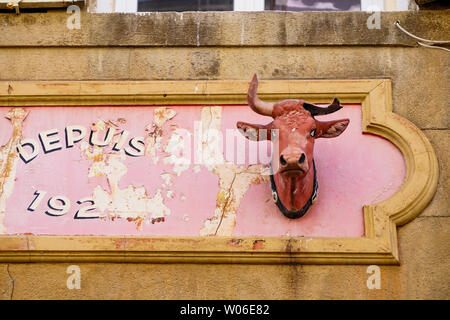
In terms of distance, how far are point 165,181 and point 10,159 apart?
1357 millimetres

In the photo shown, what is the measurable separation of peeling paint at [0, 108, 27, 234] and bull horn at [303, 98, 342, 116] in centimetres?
253

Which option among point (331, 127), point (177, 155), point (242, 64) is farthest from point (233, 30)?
point (331, 127)

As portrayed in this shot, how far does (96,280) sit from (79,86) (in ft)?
5.85

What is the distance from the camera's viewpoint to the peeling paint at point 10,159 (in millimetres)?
7160

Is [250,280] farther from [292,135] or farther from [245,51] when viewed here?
[245,51]

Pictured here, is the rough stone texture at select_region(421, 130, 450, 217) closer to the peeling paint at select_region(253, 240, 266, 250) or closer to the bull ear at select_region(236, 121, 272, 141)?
the peeling paint at select_region(253, 240, 266, 250)

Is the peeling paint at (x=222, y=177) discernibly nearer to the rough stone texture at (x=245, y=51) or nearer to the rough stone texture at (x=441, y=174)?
the rough stone texture at (x=245, y=51)

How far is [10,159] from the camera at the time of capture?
7.32 metres

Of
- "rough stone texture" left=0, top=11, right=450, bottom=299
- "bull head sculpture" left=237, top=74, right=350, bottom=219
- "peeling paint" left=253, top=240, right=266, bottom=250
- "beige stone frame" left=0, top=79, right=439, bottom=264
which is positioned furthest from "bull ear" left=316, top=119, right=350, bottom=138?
"peeling paint" left=253, top=240, right=266, bottom=250

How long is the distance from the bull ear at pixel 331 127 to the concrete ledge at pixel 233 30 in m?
1.12

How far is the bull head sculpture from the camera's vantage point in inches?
259

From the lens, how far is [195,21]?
7754 mm
